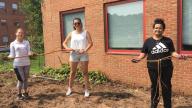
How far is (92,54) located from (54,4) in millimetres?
3067

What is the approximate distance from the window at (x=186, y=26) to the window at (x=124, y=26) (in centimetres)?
150

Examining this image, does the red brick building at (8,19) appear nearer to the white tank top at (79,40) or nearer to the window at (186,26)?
the white tank top at (79,40)

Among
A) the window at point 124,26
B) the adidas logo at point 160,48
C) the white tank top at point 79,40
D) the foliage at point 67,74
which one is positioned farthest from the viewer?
the foliage at point 67,74

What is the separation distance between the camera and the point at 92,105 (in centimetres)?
812

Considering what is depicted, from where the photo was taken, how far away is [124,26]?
10703 mm

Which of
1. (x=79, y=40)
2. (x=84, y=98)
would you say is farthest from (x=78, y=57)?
(x=84, y=98)

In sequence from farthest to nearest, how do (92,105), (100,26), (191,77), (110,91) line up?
(100,26)
(110,91)
(191,77)
(92,105)

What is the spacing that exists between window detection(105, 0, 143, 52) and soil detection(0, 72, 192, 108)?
1223 millimetres

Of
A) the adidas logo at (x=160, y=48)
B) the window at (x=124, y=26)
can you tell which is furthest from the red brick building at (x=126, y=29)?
the adidas logo at (x=160, y=48)

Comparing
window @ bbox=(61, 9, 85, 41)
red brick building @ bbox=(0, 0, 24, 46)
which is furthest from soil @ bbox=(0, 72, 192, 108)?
red brick building @ bbox=(0, 0, 24, 46)

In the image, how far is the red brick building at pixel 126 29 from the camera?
348 inches

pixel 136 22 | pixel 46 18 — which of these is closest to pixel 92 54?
pixel 136 22

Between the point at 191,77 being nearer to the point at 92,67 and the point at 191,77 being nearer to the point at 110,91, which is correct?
the point at 110,91

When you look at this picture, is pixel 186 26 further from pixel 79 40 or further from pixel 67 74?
pixel 67 74
